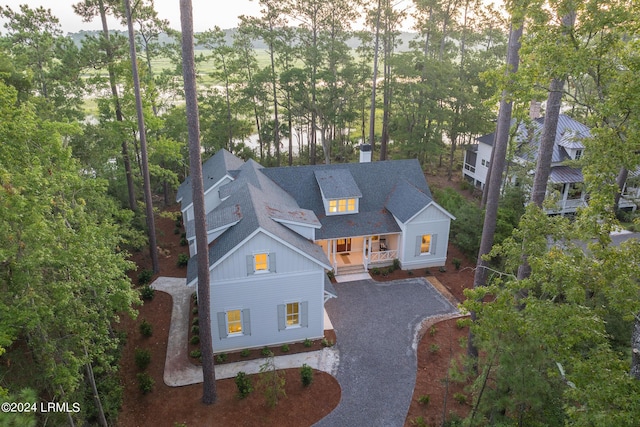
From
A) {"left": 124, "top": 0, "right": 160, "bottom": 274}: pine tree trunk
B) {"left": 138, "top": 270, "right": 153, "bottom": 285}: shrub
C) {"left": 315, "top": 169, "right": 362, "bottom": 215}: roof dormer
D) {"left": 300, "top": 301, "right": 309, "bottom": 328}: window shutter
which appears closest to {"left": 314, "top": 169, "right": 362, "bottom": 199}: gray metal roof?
{"left": 315, "top": 169, "right": 362, "bottom": 215}: roof dormer

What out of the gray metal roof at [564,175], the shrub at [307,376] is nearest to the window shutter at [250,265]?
the shrub at [307,376]

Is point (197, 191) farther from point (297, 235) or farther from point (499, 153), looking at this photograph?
point (499, 153)

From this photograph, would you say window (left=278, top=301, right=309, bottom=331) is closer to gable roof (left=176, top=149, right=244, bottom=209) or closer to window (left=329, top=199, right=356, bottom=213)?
window (left=329, top=199, right=356, bottom=213)

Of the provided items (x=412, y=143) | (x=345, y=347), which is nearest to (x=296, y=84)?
(x=412, y=143)

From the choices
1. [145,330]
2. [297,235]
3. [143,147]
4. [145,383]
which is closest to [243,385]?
[145,383]

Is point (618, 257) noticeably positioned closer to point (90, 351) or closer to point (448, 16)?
point (90, 351)

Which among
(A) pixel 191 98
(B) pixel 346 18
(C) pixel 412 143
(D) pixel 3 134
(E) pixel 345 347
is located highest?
(B) pixel 346 18
